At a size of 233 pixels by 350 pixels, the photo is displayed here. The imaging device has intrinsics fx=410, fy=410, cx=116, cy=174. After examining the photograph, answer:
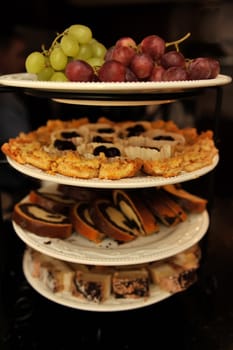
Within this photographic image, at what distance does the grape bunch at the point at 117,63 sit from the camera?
91cm

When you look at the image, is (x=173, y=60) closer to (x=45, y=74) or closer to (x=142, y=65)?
(x=142, y=65)

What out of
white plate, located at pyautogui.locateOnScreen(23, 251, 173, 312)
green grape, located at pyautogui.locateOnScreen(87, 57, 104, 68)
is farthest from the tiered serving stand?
green grape, located at pyautogui.locateOnScreen(87, 57, 104, 68)

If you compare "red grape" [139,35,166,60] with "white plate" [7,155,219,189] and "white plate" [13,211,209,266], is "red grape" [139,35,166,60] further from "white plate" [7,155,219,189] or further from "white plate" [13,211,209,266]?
"white plate" [13,211,209,266]

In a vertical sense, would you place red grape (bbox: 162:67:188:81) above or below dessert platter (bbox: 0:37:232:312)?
above

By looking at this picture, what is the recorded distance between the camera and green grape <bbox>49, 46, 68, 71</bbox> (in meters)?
0.99

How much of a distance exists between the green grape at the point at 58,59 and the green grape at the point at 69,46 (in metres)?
0.01

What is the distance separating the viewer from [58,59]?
0.99m

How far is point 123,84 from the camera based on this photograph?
2.69 ft

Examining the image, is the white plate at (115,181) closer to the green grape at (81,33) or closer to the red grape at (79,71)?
the red grape at (79,71)

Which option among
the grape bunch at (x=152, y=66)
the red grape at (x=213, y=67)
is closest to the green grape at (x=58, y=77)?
the grape bunch at (x=152, y=66)

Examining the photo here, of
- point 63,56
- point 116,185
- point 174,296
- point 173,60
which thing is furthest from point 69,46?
point 174,296

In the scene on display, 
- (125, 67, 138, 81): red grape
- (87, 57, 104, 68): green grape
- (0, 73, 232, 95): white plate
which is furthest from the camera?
(87, 57, 104, 68): green grape

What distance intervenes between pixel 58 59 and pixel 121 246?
0.50 meters

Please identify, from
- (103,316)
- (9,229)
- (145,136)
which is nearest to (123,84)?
(145,136)
